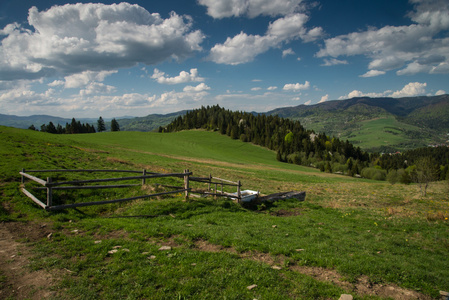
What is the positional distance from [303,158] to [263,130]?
4178 cm

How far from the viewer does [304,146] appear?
120250 millimetres

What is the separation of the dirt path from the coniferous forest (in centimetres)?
8051

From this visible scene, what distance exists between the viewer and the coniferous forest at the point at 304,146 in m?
101

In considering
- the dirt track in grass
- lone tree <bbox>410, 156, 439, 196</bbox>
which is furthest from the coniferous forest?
the dirt track in grass

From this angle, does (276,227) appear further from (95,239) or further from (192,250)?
(95,239)

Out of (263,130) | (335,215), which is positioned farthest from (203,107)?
(335,215)

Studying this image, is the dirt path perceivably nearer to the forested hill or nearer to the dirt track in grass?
the dirt track in grass

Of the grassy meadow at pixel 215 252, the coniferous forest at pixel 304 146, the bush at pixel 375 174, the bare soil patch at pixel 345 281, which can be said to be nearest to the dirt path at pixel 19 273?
the grassy meadow at pixel 215 252

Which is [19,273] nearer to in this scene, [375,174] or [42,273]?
[42,273]

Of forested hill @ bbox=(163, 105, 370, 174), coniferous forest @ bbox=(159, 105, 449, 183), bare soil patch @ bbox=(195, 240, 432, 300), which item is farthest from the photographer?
forested hill @ bbox=(163, 105, 370, 174)

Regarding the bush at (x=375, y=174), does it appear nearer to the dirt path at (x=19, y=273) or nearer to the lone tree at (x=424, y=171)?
the lone tree at (x=424, y=171)

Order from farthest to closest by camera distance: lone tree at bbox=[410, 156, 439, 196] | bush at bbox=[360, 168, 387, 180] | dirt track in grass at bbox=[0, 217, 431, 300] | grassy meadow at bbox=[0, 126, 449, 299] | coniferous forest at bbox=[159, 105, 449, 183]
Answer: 1. coniferous forest at bbox=[159, 105, 449, 183]
2. bush at bbox=[360, 168, 387, 180]
3. lone tree at bbox=[410, 156, 439, 196]
4. grassy meadow at bbox=[0, 126, 449, 299]
5. dirt track in grass at bbox=[0, 217, 431, 300]

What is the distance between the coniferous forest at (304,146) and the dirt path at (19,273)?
80.5 metres

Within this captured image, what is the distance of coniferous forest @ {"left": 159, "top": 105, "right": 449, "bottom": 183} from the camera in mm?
100938
